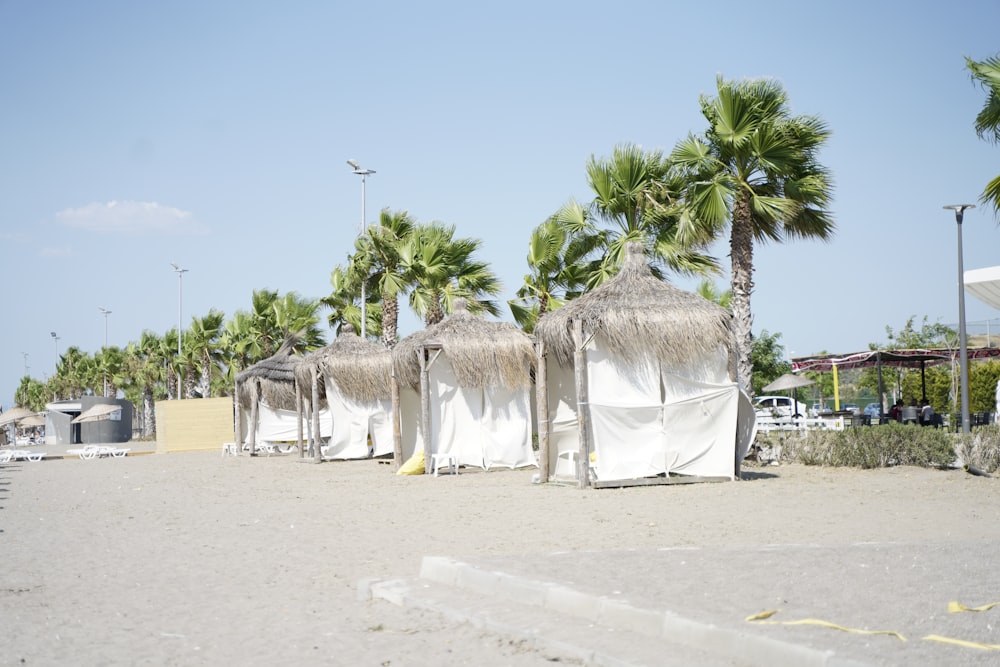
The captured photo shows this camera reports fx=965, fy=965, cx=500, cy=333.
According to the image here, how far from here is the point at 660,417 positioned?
15.8 metres

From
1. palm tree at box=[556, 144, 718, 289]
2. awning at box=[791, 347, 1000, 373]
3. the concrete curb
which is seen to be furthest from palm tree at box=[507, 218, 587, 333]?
the concrete curb

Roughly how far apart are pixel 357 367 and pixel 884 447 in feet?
43.9

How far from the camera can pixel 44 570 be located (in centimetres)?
→ 895

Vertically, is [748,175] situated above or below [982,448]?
above

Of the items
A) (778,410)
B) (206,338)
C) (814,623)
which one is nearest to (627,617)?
(814,623)

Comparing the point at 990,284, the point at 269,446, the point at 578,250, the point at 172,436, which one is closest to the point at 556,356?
the point at 578,250

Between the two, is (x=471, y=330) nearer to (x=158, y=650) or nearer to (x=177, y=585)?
(x=177, y=585)

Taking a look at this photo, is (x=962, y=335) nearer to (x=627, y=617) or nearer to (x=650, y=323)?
(x=650, y=323)

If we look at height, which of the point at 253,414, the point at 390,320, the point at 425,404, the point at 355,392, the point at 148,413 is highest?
the point at 390,320

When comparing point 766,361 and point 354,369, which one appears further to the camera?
point 766,361

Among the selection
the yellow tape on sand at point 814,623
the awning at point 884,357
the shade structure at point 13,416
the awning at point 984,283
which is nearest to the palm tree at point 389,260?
the awning at point 884,357

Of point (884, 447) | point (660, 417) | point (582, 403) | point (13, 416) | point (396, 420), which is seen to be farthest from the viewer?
point (13, 416)

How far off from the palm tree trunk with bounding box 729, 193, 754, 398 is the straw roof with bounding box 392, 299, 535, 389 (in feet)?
13.7

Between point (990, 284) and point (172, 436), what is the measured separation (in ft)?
106
